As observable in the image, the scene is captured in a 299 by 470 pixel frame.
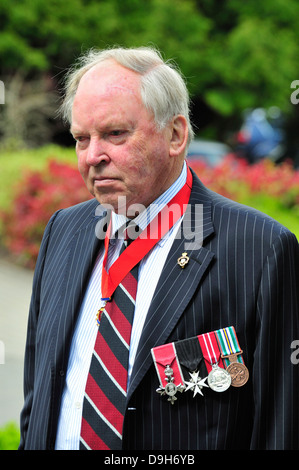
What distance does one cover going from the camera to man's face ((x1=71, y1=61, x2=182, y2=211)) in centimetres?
212

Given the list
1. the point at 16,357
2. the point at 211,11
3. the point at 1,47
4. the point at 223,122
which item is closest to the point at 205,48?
the point at 211,11

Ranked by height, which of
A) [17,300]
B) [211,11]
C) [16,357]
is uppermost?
[211,11]

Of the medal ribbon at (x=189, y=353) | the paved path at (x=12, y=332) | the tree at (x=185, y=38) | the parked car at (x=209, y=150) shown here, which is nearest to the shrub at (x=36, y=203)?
the paved path at (x=12, y=332)

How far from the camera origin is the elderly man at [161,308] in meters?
2.07

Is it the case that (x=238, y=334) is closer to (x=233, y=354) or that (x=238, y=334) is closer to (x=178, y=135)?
(x=233, y=354)

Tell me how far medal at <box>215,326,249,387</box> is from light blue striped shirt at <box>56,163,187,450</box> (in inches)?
10.9

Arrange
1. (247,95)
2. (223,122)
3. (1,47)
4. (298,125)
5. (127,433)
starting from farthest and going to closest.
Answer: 1. (298,125)
2. (223,122)
3. (247,95)
4. (1,47)
5. (127,433)

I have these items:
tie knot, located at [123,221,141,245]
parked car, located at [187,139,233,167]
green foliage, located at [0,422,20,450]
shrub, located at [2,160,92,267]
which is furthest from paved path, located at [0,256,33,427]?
parked car, located at [187,139,233,167]

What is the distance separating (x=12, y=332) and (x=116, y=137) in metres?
5.61

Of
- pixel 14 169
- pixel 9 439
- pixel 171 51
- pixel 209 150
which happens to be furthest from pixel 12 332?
pixel 209 150

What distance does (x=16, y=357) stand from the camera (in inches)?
262

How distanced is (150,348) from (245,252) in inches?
17.6

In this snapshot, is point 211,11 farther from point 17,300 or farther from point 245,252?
point 245,252
